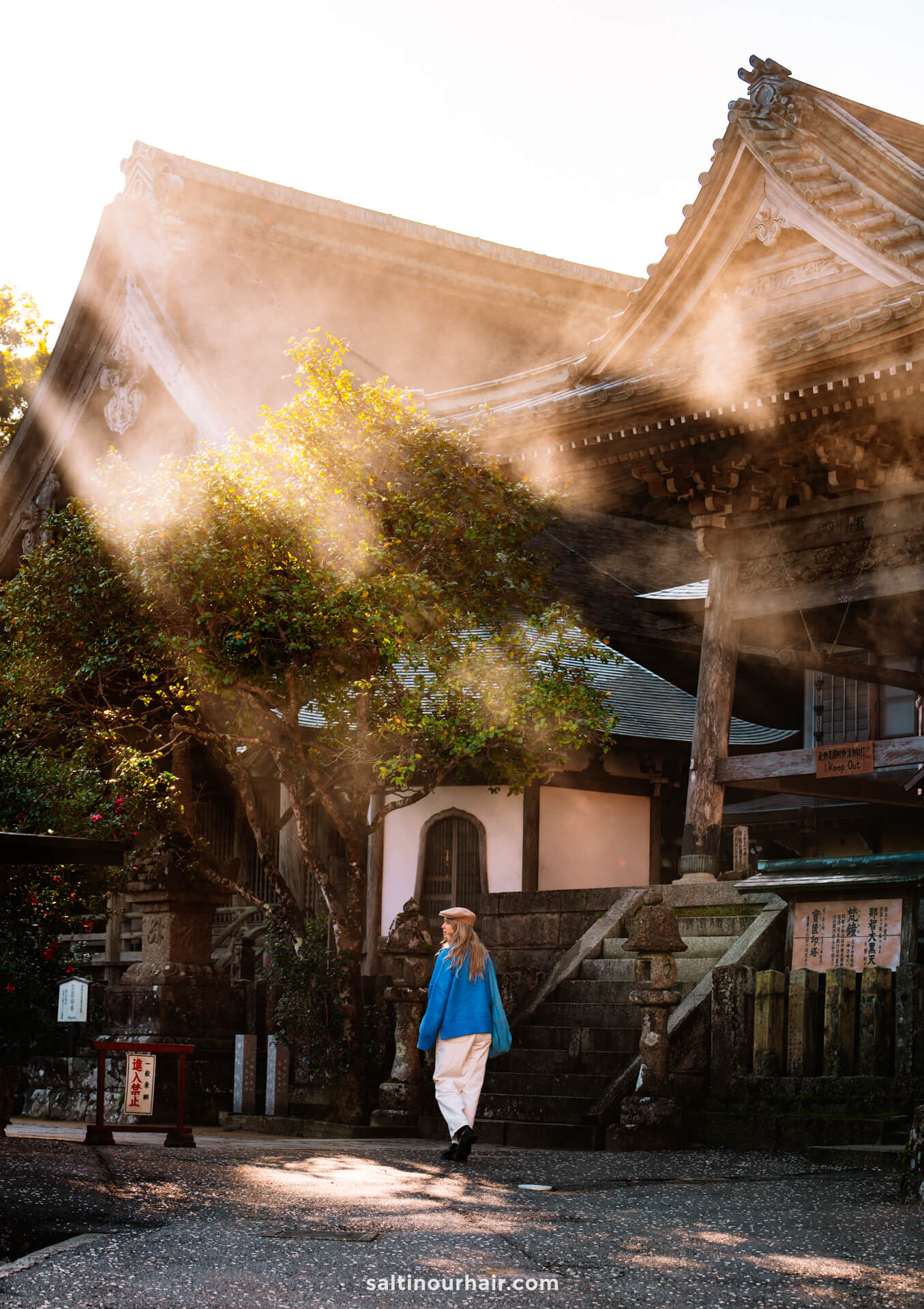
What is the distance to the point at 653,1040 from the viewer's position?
10617 millimetres

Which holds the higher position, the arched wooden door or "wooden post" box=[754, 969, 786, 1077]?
the arched wooden door

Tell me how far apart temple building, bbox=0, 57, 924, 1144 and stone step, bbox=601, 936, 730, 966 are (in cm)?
3

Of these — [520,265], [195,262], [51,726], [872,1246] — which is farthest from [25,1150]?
[520,265]

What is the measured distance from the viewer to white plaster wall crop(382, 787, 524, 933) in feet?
59.9

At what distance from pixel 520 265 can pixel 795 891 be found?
62.3ft

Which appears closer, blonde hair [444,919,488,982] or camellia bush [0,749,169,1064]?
blonde hair [444,919,488,982]

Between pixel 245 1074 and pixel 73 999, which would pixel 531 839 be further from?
pixel 73 999

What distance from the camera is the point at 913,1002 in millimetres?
10070

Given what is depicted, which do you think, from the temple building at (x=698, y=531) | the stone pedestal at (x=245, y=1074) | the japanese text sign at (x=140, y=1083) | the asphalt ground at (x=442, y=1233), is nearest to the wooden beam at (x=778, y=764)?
the temple building at (x=698, y=531)

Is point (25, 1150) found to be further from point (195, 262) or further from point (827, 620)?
point (195, 262)

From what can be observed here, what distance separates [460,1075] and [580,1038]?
288 centimetres

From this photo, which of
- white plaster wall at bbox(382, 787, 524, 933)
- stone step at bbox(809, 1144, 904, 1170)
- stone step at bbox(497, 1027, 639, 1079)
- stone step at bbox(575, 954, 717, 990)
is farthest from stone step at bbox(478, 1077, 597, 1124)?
white plaster wall at bbox(382, 787, 524, 933)

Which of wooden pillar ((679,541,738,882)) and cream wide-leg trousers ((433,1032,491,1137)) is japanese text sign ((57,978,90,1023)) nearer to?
cream wide-leg trousers ((433,1032,491,1137))
